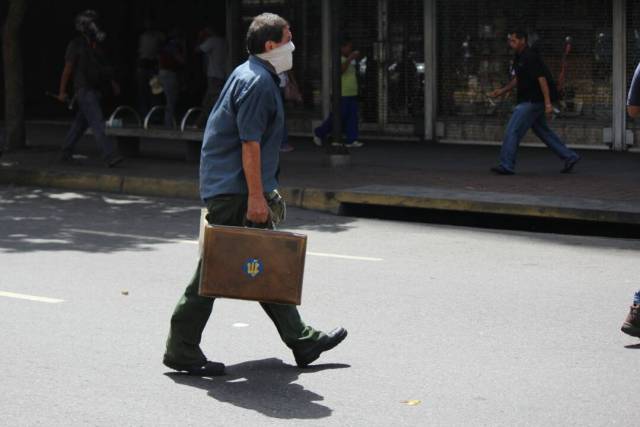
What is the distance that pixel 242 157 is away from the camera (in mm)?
6426

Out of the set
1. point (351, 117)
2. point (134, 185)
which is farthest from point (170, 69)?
point (134, 185)

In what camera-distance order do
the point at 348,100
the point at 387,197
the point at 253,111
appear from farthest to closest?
the point at 348,100 → the point at 387,197 → the point at 253,111

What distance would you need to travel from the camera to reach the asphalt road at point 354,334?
6039 millimetres

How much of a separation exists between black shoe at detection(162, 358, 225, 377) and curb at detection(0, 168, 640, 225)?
6094mm

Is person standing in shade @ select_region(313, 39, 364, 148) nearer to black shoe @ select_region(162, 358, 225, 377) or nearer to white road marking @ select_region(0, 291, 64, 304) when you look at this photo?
white road marking @ select_region(0, 291, 64, 304)

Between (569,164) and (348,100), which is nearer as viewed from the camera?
(569,164)

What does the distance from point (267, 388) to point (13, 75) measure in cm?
1248

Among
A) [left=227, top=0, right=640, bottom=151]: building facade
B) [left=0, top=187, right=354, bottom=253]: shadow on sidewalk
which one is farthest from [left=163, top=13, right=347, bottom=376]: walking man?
[left=227, top=0, right=640, bottom=151]: building facade

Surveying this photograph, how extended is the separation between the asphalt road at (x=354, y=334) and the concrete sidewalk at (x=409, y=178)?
2.91 feet

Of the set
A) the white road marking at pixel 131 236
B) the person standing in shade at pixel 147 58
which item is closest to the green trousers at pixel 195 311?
the white road marking at pixel 131 236

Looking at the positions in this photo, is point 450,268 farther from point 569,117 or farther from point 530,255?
point 569,117

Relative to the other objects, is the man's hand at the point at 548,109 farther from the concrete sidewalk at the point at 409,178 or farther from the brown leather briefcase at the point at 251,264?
the brown leather briefcase at the point at 251,264

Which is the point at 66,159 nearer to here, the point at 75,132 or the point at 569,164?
the point at 75,132

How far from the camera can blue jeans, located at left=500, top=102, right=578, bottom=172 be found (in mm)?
14797
